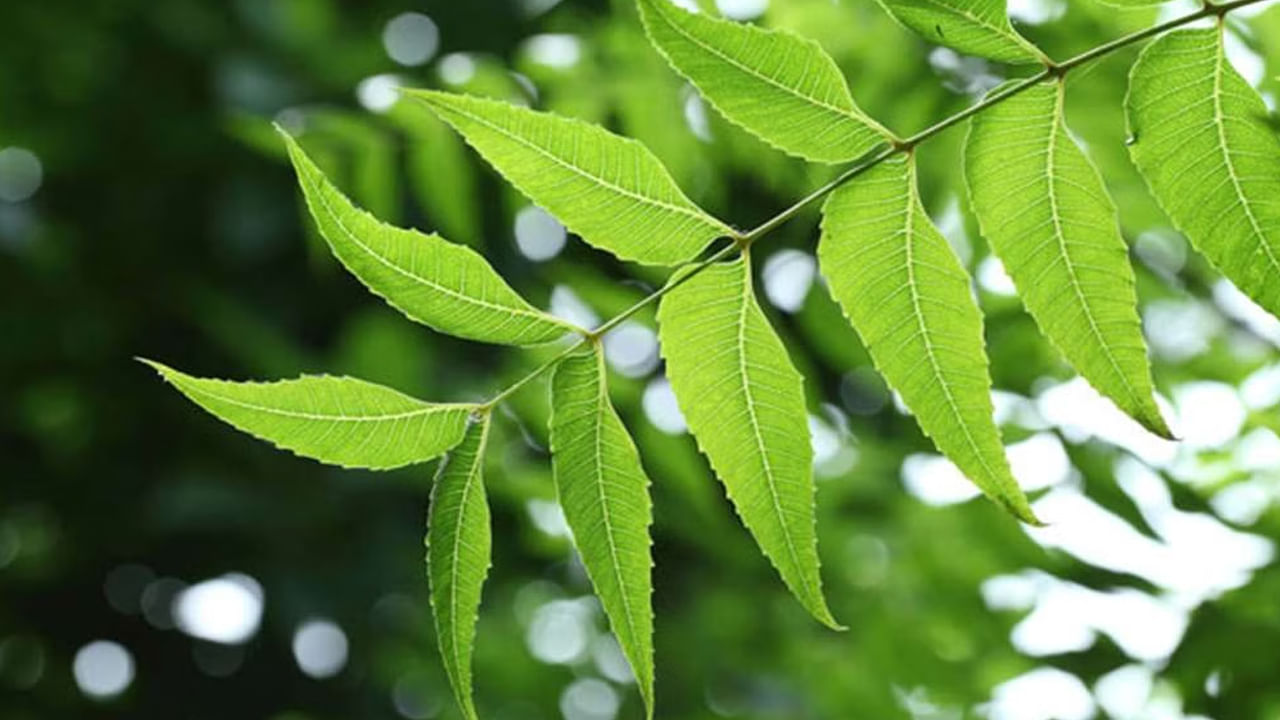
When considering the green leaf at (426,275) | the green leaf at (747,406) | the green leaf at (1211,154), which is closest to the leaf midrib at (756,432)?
the green leaf at (747,406)

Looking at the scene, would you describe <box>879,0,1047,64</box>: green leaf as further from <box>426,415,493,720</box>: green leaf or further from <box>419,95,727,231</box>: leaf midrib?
<box>426,415,493,720</box>: green leaf

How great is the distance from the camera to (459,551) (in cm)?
85

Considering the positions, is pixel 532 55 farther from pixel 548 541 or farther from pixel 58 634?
pixel 58 634

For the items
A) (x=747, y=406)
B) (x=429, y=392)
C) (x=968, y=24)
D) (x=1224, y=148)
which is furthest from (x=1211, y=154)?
(x=429, y=392)

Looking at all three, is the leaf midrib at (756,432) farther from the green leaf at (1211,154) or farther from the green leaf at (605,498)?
the green leaf at (1211,154)

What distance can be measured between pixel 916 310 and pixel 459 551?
0.27 metres

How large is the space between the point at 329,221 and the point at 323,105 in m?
1.99

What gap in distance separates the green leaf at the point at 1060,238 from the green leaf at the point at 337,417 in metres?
0.31

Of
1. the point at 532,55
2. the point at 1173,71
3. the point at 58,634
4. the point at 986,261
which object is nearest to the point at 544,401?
the point at 532,55

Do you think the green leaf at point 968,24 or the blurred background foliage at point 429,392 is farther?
the blurred background foliage at point 429,392

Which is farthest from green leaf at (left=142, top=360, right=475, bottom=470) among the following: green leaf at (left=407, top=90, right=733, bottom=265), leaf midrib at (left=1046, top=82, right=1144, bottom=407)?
leaf midrib at (left=1046, top=82, right=1144, bottom=407)

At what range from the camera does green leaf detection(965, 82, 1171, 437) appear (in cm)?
78

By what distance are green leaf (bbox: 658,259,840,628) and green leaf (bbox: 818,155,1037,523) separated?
5cm

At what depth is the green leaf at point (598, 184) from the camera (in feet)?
2.78
